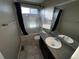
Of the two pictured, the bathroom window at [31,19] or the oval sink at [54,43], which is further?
the bathroom window at [31,19]

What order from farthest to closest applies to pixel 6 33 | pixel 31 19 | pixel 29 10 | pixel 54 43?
Result: 1. pixel 31 19
2. pixel 29 10
3. pixel 54 43
4. pixel 6 33

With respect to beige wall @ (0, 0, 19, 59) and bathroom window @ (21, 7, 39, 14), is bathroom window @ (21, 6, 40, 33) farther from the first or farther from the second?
beige wall @ (0, 0, 19, 59)

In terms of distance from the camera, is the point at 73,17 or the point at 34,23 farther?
the point at 34,23

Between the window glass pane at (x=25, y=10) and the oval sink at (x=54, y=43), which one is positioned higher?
the window glass pane at (x=25, y=10)

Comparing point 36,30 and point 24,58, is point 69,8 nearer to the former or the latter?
point 24,58

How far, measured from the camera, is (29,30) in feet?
10.8

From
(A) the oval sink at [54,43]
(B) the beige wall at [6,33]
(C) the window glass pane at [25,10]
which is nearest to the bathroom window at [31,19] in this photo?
(C) the window glass pane at [25,10]

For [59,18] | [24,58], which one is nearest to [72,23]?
[59,18]

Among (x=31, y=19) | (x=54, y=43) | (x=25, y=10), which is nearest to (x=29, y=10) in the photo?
(x=25, y=10)

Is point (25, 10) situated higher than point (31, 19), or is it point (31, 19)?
point (25, 10)

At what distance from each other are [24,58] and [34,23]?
6.68 ft

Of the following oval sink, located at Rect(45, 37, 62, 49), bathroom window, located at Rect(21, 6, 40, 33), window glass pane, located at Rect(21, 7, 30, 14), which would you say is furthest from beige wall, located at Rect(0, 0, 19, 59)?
bathroom window, located at Rect(21, 6, 40, 33)

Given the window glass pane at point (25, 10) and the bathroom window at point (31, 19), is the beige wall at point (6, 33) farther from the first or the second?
the bathroom window at point (31, 19)

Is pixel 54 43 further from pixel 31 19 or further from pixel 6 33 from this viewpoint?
pixel 31 19
